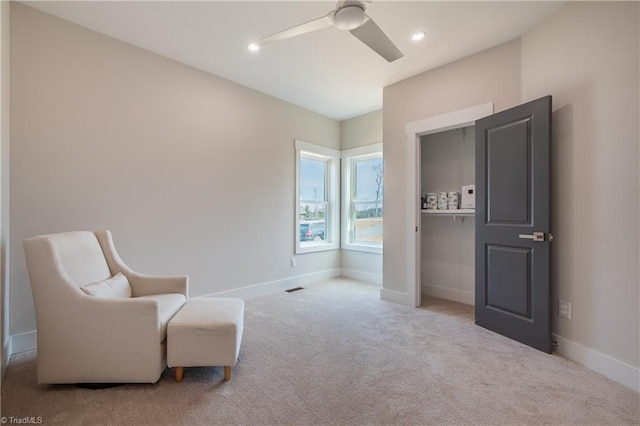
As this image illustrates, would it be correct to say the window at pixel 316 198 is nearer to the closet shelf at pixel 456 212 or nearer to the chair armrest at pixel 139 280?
the closet shelf at pixel 456 212

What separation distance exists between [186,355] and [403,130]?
3211 millimetres

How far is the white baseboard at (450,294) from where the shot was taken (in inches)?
143

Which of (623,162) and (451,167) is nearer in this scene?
(623,162)

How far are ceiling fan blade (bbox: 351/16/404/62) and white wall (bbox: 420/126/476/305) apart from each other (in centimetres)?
197

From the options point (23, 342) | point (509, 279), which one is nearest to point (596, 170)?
point (509, 279)

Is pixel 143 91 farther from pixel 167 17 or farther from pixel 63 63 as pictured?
pixel 167 17

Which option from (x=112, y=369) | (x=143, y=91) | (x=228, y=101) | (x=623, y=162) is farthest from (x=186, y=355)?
(x=623, y=162)

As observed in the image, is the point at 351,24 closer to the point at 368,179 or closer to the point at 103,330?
the point at 103,330

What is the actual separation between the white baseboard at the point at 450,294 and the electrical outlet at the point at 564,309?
1.17 metres

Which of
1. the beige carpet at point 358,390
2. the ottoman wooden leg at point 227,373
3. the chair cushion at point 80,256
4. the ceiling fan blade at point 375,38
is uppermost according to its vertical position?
the ceiling fan blade at point 375,38

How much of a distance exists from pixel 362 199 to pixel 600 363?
11.3 feet

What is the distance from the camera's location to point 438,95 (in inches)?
129

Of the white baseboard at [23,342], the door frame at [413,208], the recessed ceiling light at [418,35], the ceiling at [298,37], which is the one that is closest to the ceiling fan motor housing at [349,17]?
the ceiling at [298,37]

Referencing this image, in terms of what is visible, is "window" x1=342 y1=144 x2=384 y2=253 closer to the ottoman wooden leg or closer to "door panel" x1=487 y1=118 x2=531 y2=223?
"door panel" x1=487 y1=118 x2=531 y2=223
